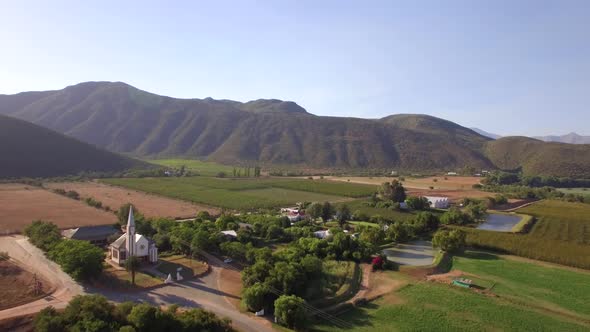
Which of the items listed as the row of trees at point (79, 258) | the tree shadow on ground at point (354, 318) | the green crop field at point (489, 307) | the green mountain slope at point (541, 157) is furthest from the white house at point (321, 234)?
the green mountain slope at point (541, 157)

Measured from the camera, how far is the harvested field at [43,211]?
52.8 meters

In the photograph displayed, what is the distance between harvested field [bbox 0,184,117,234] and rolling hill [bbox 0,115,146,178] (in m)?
27.0

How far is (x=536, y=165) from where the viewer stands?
13450 cm

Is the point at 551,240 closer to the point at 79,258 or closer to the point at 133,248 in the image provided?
the point at 133,248

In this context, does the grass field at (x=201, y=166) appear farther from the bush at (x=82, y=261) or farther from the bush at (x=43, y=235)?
the bush at (x=82, y=261)

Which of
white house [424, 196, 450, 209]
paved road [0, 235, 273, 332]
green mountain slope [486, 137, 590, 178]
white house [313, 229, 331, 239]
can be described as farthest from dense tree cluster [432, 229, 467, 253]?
green mountain slope [486, 137, 590, 178]

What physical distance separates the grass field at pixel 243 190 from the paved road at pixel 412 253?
94.4ft

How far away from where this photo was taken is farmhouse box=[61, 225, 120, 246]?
42312mm

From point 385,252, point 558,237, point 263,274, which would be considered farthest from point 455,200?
point 263,274

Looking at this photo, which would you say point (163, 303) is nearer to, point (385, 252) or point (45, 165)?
point (385, 252)

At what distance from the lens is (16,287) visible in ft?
99.1

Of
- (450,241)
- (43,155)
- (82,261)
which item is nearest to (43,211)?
(82,261)

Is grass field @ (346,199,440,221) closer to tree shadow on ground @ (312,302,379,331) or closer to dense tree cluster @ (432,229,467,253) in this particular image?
dense tree cluster @ (432,229,467,253)

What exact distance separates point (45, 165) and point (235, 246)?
91.0m
